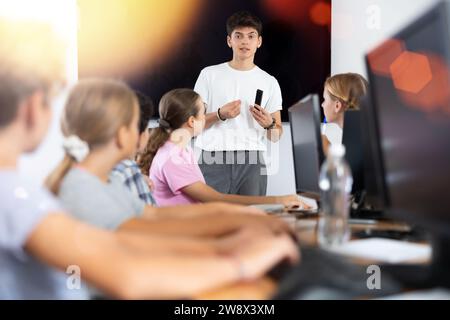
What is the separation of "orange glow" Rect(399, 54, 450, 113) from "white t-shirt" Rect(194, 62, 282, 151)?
2086 mm

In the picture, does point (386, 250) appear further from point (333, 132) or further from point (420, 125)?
point (333, 132)

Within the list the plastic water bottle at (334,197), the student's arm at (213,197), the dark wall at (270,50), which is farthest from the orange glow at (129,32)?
the plastic water bottle at (334,197)

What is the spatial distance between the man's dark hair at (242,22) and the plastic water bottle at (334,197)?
1.69m

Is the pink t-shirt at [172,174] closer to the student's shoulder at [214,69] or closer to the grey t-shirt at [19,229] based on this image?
the student's shoulder at [214,69]

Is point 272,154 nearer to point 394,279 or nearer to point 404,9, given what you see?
point 404,9

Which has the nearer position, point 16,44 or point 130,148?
point 16,44

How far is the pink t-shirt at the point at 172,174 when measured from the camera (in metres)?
2.03

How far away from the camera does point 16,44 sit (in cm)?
87

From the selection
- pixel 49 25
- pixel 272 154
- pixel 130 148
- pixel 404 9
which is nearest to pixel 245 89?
pixel 272 154

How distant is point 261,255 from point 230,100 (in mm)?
2190

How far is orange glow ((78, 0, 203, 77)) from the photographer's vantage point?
9.72 ft

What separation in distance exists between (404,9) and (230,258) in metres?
2.68

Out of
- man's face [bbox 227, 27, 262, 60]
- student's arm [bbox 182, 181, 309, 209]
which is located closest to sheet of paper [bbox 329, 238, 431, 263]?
student's arm [bbox 182, 181, 309, 209]

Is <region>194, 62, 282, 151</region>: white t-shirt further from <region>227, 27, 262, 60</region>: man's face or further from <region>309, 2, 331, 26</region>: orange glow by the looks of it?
<region>309, 2, 331, 26</region>: orange glow
